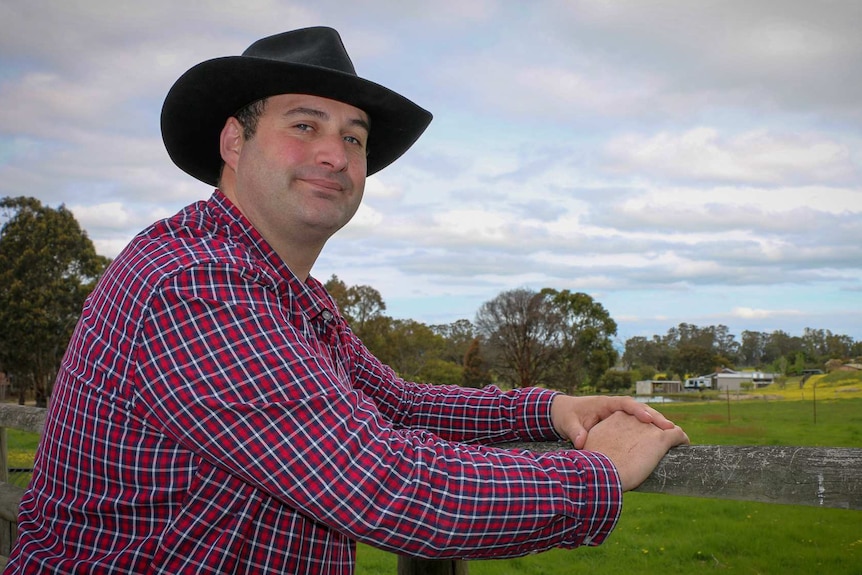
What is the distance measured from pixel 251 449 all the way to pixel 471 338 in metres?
57.1

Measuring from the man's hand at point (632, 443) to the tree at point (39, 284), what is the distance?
35.9 m

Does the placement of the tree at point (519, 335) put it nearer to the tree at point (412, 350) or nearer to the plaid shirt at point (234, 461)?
the tree at point (412, 350)

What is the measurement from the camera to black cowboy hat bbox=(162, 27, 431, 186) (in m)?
2.03

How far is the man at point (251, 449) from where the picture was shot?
1.33 metres

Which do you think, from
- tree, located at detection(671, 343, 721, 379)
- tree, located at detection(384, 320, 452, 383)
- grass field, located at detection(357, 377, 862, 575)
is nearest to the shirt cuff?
grass field, located at detection(357, 377, 862, 575)

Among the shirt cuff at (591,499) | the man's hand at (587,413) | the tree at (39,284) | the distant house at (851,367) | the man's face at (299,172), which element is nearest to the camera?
the shirt cuff at (591,499)

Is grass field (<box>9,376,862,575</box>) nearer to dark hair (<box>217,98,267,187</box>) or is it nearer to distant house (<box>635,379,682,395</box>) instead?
dark hair (<box>217,98,267,187</box>)

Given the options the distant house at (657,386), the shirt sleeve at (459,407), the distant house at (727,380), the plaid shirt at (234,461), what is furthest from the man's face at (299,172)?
the distant house at (727,380)

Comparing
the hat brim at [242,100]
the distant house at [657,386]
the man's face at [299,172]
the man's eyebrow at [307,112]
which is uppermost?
the hat brim at [242,100]

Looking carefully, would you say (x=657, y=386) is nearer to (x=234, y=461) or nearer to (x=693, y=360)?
(x=693, y=360)

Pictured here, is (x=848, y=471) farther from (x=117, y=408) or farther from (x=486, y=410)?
(x=117, y=408)

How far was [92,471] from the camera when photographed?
1539mm

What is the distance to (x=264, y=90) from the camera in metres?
2.07

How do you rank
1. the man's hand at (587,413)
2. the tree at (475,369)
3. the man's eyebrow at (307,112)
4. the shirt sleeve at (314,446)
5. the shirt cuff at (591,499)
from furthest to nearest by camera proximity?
1. the tree at (475,369)
2. the man's eyebrow at (307,112)
3. the man's hand at (587,413)
4. the shirt cuff at (591,499)
5. the shirt sleeve at (314,446)
